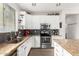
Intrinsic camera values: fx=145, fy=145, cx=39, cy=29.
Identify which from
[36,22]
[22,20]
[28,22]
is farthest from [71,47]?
[36,22]

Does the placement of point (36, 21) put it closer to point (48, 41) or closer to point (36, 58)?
point (48, 41)

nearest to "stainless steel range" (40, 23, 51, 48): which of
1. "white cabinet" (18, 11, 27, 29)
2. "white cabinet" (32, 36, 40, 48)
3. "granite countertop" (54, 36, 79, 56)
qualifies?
"white cabinet" (32, 36, 40, 48)

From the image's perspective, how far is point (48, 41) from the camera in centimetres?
780

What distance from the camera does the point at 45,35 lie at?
8.14 m

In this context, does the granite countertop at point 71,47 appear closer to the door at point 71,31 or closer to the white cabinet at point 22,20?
the white cabinet at point 22,20

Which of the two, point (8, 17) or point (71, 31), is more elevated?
point (8, 17)

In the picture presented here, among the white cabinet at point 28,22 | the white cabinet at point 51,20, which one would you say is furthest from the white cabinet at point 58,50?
the white cabinet at point 51,20

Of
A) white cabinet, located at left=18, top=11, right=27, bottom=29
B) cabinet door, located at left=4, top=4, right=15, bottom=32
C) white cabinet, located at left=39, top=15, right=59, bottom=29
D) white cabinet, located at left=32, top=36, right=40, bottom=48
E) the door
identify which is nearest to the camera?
cabinet door, located at left=4, top=4, right=15, bottom=32

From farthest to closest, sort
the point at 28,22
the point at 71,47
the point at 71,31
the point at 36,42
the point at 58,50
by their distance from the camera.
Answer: the point at 71,31
the point at 28,22
the point at 36,42
the point at 58,50
the point at 71,47

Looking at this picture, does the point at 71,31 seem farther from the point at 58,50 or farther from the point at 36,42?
the point at 58,50

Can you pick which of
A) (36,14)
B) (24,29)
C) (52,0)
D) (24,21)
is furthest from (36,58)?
(36,14)

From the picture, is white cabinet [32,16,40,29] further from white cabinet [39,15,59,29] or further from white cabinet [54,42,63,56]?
white cabinet [54,42,63,56]

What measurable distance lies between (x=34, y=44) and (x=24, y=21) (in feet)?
4.43

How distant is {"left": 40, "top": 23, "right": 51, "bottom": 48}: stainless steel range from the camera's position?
778 centimetres
